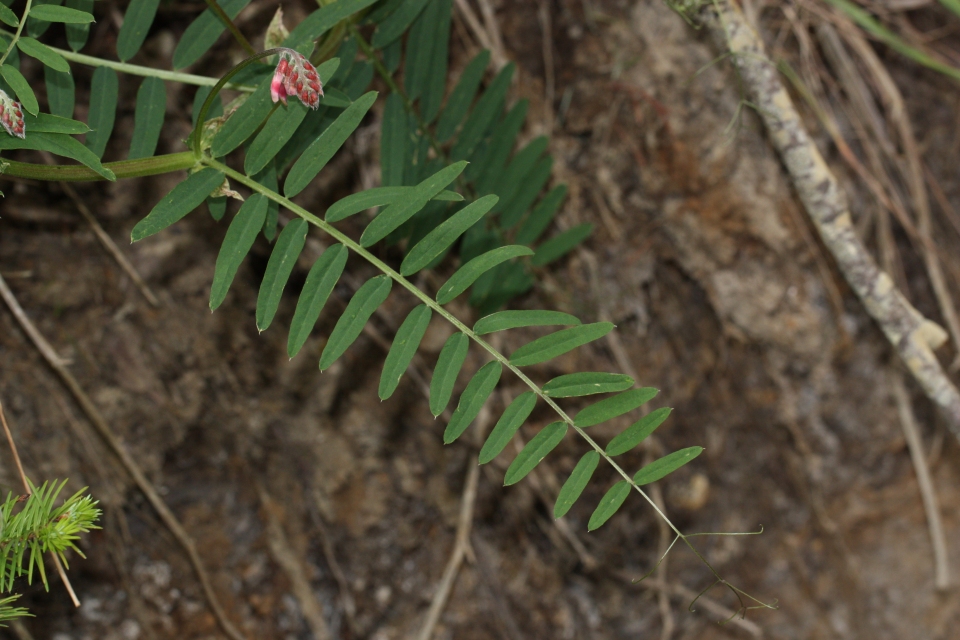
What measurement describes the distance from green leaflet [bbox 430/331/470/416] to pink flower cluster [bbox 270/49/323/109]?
0.42 metres

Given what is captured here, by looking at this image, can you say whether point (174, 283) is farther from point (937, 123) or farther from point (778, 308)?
point (937, 123)

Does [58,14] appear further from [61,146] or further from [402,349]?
[402,349]

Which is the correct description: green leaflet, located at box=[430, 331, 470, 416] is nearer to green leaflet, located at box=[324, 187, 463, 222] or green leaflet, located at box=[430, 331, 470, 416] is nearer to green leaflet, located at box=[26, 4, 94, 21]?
green leaflet, located at box=[324, 187, 463, 222]

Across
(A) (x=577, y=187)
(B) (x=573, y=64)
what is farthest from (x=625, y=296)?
(B) (x=573, y=64)

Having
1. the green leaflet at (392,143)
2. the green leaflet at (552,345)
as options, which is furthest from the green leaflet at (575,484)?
the green leaflet at (392,143)

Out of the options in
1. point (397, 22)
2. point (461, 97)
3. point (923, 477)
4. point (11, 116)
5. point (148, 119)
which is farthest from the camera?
point (923, 477)

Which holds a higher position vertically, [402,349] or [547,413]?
[402,349]

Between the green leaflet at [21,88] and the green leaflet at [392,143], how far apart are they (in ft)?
2.19

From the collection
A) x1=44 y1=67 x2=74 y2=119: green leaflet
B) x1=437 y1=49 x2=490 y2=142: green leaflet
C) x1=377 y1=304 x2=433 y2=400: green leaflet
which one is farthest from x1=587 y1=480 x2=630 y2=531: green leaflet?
x1=44 y1=67 x2=74 y2=119: green leaflet

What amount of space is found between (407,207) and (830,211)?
111 centimetres

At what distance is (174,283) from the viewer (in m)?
1.80

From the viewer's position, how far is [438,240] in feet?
3.92

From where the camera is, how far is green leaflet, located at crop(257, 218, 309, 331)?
115 centimetres

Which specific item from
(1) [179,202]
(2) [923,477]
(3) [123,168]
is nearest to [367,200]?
(1) [179,202]
